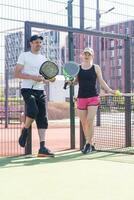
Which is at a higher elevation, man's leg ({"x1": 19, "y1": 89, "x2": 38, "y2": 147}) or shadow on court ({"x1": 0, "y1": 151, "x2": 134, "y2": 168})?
man's leg ({"x1": 19, "y1": 89, "x2": 38, "y2": 147})

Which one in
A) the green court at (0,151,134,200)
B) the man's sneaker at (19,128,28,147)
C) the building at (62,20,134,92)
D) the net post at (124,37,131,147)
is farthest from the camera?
the building at (62,20,134,92)

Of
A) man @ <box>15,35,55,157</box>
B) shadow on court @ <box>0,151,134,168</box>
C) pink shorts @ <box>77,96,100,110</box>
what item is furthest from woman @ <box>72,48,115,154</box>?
man @ <box>15,35,55,157</box>

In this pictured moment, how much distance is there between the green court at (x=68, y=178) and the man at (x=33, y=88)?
1.24 ft

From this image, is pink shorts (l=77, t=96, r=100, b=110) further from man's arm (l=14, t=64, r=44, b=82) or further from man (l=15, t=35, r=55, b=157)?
man's arm (l=14, t=64, r=44, b=82)

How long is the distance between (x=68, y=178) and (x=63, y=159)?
1.66 meters

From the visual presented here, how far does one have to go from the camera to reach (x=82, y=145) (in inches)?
319


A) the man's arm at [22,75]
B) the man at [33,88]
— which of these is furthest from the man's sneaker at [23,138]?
the man's arm at [22,75]

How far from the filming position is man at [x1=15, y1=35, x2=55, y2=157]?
22.2 ft

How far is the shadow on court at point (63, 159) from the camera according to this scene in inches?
245

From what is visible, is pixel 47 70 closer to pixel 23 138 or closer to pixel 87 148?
pixel 23 138

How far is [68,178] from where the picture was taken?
198 inches

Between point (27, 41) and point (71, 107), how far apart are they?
5.00 ft

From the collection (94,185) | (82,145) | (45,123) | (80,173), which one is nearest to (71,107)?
(82,145)

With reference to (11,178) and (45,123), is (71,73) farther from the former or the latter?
(11,178)
